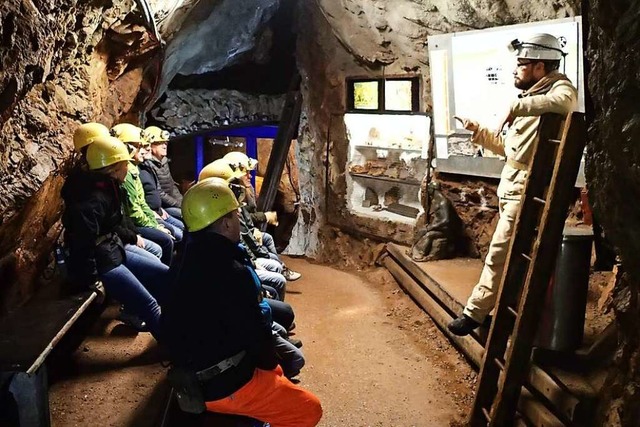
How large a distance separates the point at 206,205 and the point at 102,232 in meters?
1.71

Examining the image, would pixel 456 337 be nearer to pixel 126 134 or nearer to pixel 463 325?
pixel 463 325

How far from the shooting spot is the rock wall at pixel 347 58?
6.80m

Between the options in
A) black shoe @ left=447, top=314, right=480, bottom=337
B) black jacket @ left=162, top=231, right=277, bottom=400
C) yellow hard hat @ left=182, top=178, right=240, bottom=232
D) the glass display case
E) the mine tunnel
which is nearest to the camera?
black jacket @ left=162, top=231, right=277, bottom=400

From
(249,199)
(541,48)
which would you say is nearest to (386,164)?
(249,199)

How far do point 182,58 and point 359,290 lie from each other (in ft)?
17.1

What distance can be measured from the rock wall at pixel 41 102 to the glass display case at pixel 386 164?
13.0 feet

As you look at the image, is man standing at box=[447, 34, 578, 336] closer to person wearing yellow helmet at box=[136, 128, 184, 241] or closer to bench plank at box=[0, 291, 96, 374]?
bench plank at box=[0, 291, 96, 374]

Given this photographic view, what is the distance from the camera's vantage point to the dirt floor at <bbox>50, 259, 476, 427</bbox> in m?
4.10

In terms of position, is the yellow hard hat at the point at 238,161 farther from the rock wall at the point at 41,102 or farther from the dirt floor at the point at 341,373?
the dirt floor at the point at 341,373

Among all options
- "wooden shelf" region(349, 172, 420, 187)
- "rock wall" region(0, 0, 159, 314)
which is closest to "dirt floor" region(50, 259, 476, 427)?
"rock wall" region(0, 0, 159, 314)

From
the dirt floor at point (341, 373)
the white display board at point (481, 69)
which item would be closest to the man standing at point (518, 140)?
the dirt floor at point (341, 373)

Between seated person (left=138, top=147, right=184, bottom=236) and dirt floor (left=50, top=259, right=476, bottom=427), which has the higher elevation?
seated person (left=138, top=147, right=184, bottom=236)

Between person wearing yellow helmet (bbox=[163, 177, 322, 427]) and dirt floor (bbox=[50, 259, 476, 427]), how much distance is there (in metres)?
1.20

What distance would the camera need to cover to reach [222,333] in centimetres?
282
